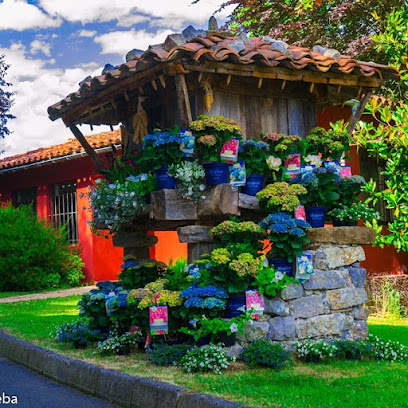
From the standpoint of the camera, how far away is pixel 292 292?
6.39 metres

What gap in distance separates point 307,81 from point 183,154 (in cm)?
175

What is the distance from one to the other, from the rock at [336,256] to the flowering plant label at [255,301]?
33.3 inches

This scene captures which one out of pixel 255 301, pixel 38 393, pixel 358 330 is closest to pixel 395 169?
pixel 358 330

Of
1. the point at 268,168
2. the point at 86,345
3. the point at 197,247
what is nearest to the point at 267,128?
the point at 268,168

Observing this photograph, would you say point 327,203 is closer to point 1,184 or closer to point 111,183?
point 111,183

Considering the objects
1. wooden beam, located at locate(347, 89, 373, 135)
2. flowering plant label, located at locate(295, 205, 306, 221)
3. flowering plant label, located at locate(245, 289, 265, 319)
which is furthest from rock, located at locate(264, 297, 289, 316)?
wooden beam, located at locate(347, 89, 373, 135)

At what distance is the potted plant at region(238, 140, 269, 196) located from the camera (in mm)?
6973

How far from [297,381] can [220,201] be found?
2.11 meters

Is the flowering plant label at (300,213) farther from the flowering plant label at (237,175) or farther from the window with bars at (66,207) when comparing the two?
the window with bars at (66,207)

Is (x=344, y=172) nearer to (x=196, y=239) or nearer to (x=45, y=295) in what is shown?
(x=196, y=239)

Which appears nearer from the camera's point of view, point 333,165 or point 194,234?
point 194,234

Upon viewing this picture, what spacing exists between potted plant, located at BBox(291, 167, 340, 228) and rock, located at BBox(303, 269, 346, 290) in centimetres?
55

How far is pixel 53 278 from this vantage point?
15656mm

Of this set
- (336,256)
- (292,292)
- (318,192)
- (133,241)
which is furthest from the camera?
(133,241)
